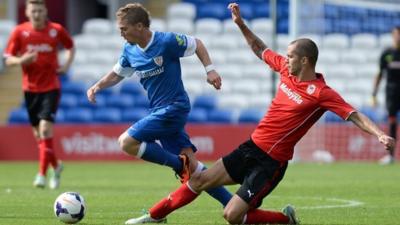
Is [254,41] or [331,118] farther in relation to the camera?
[331,118]

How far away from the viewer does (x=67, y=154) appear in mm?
22438

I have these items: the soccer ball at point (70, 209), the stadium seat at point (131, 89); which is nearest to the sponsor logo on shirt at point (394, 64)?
the stadium seat at point (131, 89)

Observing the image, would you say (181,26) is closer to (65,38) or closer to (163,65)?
(65,38)

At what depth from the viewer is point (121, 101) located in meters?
24.7

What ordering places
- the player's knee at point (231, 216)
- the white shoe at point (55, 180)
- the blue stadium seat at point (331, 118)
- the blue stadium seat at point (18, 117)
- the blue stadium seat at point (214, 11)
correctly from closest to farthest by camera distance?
the player's knee at point (231, 216)
the white shoe at point (55, 180)
the blue stadium seat at point (331, 118)
the blue stadium seat at point (18, 117)
the blue stadium seat at point (214, 11)

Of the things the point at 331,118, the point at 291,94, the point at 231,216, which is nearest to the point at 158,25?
the point at 331,118

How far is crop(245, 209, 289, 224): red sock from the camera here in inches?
364

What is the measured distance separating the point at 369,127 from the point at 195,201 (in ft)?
13.1

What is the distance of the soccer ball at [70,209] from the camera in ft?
30.1

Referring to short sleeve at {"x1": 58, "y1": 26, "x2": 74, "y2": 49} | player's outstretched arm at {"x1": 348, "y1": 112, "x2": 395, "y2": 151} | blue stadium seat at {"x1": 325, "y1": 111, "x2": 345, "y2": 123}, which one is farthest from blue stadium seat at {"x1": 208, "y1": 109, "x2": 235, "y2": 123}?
player's outstretched arm at {"x1": 348, "y1": 112, "x2": 395, "y2": 151}

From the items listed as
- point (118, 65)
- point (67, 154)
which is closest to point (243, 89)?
point (67, 154)

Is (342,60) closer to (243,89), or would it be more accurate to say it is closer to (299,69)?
(243,89)

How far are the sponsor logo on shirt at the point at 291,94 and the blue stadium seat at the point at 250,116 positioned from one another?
1404cm

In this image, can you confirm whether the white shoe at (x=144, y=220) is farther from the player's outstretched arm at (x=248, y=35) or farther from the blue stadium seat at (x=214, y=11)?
the blue stadium seat at (x=214, y=11)
